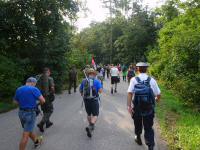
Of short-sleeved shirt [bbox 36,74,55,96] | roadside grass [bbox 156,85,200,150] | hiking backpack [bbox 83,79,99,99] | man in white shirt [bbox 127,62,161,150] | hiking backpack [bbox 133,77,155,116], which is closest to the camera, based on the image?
hiking backpack [bbox 133,77,155,116]

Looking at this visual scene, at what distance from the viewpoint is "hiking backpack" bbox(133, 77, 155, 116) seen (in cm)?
702

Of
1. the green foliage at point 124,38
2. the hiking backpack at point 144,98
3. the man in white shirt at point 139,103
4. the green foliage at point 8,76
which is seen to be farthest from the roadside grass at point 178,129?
the green foliage at point 124,38

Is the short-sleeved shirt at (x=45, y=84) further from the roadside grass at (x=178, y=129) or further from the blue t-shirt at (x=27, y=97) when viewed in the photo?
the roadside grass at (x=178, y=129)

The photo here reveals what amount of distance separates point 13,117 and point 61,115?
5.72 feet

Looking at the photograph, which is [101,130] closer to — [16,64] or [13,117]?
[13,117]

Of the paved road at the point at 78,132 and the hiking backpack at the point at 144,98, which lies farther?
the paved road at the point at 78,132

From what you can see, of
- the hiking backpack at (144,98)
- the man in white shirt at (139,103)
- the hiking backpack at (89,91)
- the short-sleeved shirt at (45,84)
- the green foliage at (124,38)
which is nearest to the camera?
the hiking backpack at (144,98)

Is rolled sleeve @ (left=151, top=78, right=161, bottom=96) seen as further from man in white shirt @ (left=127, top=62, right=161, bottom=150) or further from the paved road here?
the paved road

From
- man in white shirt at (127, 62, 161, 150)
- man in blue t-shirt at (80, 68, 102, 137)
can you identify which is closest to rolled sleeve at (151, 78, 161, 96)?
man in white shirt at (127, 62, 161, 150)

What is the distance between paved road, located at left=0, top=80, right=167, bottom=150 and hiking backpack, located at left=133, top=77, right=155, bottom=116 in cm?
110

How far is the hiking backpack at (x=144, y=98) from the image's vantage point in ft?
23.0

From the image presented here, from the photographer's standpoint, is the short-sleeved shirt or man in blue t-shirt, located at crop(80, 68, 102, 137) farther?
the short-sleeved shirt

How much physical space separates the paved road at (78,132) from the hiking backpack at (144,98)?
1.10 meters

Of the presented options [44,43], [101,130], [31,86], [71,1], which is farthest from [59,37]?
[31,86]
